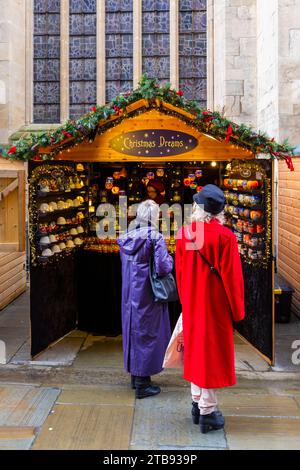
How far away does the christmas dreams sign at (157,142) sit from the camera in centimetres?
Result: 729

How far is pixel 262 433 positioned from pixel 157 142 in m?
4.08

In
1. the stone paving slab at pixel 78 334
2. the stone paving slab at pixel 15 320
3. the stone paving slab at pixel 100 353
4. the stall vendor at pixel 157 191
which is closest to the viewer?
A: the stone paving slab at pixel 100 353

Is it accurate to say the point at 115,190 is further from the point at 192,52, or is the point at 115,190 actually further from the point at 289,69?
the point at 192,52

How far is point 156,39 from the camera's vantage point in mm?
12797

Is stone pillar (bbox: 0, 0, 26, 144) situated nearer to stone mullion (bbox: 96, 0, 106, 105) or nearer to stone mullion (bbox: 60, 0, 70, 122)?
stone mullion (bbox: 60, 0, 70, 122)

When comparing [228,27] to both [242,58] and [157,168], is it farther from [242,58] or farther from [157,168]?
[157,168]

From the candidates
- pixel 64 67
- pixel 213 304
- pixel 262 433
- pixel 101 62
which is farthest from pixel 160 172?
pixel 262 433

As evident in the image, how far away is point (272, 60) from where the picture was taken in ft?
33.7

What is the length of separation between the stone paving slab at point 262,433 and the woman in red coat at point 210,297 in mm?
265

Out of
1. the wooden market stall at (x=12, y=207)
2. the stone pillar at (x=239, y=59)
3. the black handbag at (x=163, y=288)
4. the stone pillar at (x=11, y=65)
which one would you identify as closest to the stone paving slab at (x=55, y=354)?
the wooden market stall at (x=12, y=207)

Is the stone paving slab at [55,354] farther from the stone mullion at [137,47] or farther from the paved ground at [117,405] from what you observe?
the stone mullion at [137,47]
